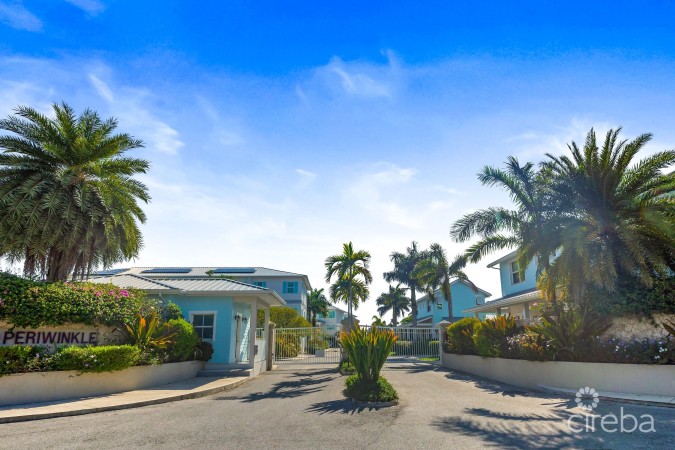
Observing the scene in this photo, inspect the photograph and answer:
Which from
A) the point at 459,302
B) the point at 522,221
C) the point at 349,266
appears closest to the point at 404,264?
the point at 459,302

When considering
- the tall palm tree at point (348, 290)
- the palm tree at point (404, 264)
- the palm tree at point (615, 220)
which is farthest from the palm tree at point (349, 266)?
the palm tree at point (404, 264)

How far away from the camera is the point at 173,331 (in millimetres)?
14820

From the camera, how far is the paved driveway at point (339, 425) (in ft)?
21.2

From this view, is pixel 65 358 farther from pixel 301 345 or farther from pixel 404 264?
pixel 404 264

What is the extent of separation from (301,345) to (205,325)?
38.9 ft

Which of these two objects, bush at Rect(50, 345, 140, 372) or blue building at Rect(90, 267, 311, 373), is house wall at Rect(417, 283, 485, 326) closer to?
blue building at Rect(90, 267, 311, 373)

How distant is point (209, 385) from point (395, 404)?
267 inches

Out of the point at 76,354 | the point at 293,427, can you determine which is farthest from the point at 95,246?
the point at 293,427

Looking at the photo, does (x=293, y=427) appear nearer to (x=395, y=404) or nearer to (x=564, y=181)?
(x=395, y=404)

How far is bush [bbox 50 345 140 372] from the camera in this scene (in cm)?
1079

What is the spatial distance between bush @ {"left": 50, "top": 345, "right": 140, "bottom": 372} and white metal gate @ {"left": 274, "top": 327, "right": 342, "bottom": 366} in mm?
13272

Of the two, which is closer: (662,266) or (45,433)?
(45,433)

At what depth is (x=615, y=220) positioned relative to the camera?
12.7 m

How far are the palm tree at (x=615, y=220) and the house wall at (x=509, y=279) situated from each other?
504 inches
